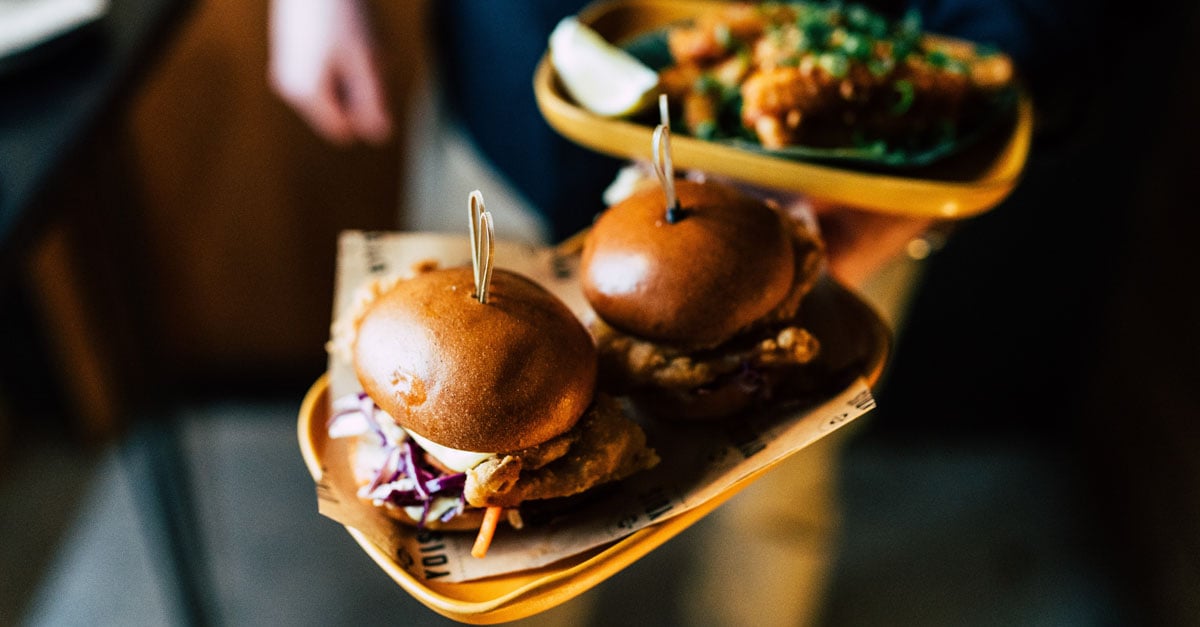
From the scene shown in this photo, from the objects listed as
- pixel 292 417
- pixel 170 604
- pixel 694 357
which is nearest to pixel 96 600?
pixel 170 604

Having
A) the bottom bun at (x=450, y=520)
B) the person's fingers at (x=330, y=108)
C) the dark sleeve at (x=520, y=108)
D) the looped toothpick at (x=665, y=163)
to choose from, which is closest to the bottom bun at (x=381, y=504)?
the bottom bun at (x=450, y=520)

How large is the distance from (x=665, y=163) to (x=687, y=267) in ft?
0.32

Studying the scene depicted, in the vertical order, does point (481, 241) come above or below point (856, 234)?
above

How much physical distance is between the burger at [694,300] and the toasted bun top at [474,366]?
10 centimetres

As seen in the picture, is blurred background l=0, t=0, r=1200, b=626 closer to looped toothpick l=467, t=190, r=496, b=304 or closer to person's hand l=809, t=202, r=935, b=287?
person's hand l=809, t=202, r=935, b=287

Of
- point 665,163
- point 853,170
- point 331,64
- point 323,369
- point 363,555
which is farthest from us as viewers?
point 323,369

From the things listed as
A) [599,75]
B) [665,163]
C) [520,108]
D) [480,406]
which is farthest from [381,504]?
[520,108]

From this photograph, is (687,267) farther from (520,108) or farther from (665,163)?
(520,108)

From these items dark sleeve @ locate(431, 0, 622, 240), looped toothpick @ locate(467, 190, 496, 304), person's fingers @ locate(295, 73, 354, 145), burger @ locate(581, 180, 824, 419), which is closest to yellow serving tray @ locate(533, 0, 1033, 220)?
burger @ locate(581, 180, 824, 419)

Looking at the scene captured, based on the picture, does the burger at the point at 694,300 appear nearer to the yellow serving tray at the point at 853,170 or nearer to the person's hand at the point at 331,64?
the yellow serving tray at the point at 853,170

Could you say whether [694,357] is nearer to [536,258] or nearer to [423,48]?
[536,258]

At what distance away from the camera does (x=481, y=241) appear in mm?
758

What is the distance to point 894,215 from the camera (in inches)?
53.2

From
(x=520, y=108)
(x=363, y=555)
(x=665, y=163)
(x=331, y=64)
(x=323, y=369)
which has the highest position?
(x=665, y=163)
